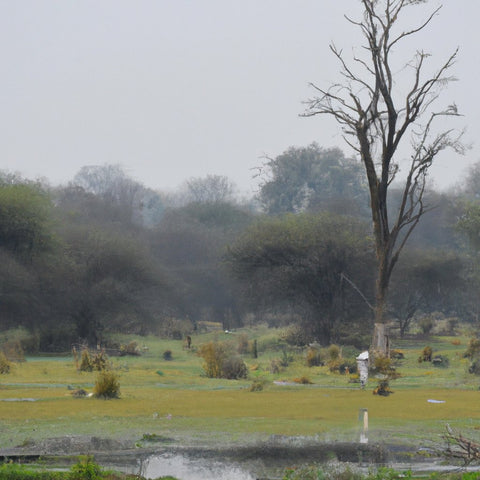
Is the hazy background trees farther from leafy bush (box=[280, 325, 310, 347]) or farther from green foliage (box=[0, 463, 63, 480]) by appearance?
green foliage (box=[0, 463, 63, 480])

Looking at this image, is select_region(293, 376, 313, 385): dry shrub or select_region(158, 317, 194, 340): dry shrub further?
select_region(158, 317, 194, 340): dry shrub

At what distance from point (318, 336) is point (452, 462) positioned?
31556mm

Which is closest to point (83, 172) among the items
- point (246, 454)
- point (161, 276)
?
point (161, 276)

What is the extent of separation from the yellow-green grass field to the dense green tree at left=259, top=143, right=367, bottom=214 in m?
63.2

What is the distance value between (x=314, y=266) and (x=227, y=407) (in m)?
25.9

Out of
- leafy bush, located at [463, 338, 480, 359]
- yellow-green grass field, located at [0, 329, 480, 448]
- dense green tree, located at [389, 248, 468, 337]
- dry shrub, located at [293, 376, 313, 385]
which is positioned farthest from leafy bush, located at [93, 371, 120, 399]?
dense green tree, located at [389, 248, 468, 337]

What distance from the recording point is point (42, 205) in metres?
42.8

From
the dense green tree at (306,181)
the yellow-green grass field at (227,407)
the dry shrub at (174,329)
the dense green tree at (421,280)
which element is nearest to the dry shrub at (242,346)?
the dry shrub at (174,329)

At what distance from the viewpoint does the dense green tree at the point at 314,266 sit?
42969mm

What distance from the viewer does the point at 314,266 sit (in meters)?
43.6

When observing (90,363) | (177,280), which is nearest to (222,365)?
(90,363)

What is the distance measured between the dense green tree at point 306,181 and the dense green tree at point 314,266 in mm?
44312

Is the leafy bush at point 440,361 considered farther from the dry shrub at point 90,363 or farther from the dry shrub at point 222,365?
the dry shrub at point 90,363

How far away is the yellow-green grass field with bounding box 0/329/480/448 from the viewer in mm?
14422
